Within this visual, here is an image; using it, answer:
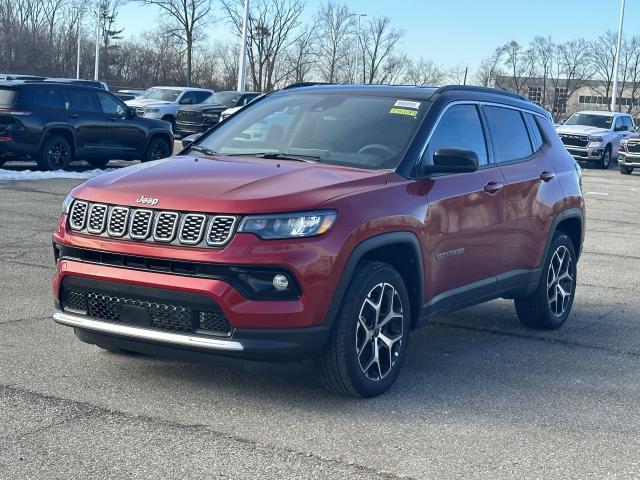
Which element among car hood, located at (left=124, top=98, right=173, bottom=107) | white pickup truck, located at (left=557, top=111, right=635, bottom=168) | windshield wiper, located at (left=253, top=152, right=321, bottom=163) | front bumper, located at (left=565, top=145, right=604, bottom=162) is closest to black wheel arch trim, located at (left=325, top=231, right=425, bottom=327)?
windshield wiper, located at (left=253, top=152, right=321, bottom=163)

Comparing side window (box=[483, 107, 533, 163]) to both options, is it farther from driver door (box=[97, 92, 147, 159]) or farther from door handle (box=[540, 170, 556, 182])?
driver door (box=[97, 92, 147, 159])

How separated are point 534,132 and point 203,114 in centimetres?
2601

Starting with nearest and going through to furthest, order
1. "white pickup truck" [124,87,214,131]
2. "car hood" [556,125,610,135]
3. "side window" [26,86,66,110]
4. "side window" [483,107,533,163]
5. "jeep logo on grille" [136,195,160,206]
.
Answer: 1. "jeep logo on grille" [136,195,160,206]
2. "side window" [483,107,533,163]
3. "side window" [26,86,66,110]
4. "car hood" [556,125,610,135]
5. "white pickup truck" [124,87,214,131]

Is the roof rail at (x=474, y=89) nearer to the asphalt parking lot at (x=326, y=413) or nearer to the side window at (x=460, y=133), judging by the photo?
the side window at (x=460, y=133)

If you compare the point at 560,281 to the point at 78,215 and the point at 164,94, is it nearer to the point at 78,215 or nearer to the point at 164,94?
the point at 78,215

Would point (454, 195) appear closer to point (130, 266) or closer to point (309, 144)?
point (309, 144)

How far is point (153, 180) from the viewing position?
5648mm

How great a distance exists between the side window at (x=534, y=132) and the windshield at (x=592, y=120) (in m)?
28.0

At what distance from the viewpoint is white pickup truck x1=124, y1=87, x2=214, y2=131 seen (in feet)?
115

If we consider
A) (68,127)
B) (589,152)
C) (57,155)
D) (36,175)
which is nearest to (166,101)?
(589,152)

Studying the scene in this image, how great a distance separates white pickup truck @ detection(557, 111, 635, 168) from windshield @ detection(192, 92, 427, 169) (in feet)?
89.5

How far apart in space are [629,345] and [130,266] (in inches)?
155

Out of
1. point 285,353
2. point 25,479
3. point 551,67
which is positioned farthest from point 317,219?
point 551,67

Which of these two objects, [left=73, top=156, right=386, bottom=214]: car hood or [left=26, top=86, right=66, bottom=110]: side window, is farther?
[left=26, top=86, right=66, bottom=110]: side window
